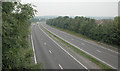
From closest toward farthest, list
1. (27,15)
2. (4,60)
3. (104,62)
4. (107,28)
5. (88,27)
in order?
(4,60) < (27,15) < (104,62) < (107,28) < (88,27)

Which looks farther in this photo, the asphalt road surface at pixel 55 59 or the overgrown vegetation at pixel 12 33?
the asphalt road surface at pixel 55 59

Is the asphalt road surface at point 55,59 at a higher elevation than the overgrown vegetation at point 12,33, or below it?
below

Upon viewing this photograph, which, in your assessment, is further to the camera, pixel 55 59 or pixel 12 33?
pixel 55 59

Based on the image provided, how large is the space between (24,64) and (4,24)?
2133 mm

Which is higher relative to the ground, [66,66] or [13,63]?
[13,63]

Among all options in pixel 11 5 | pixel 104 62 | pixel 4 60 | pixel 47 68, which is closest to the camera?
pixel 4 60

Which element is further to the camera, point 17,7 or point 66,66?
point 66,66

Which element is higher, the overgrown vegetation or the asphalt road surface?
the overgrown vegetation

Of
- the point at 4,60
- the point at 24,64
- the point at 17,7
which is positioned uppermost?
the point at 17,7

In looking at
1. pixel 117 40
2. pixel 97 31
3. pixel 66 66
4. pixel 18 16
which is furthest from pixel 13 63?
pixel 97 31

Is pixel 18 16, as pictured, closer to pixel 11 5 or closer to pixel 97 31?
pixel 11 5

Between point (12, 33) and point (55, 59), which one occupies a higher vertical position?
point (12, 33)

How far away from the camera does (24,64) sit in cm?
589

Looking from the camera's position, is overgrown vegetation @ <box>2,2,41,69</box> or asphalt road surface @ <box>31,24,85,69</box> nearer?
overgrown vegetation @ <box>2,2,41,69</box>
